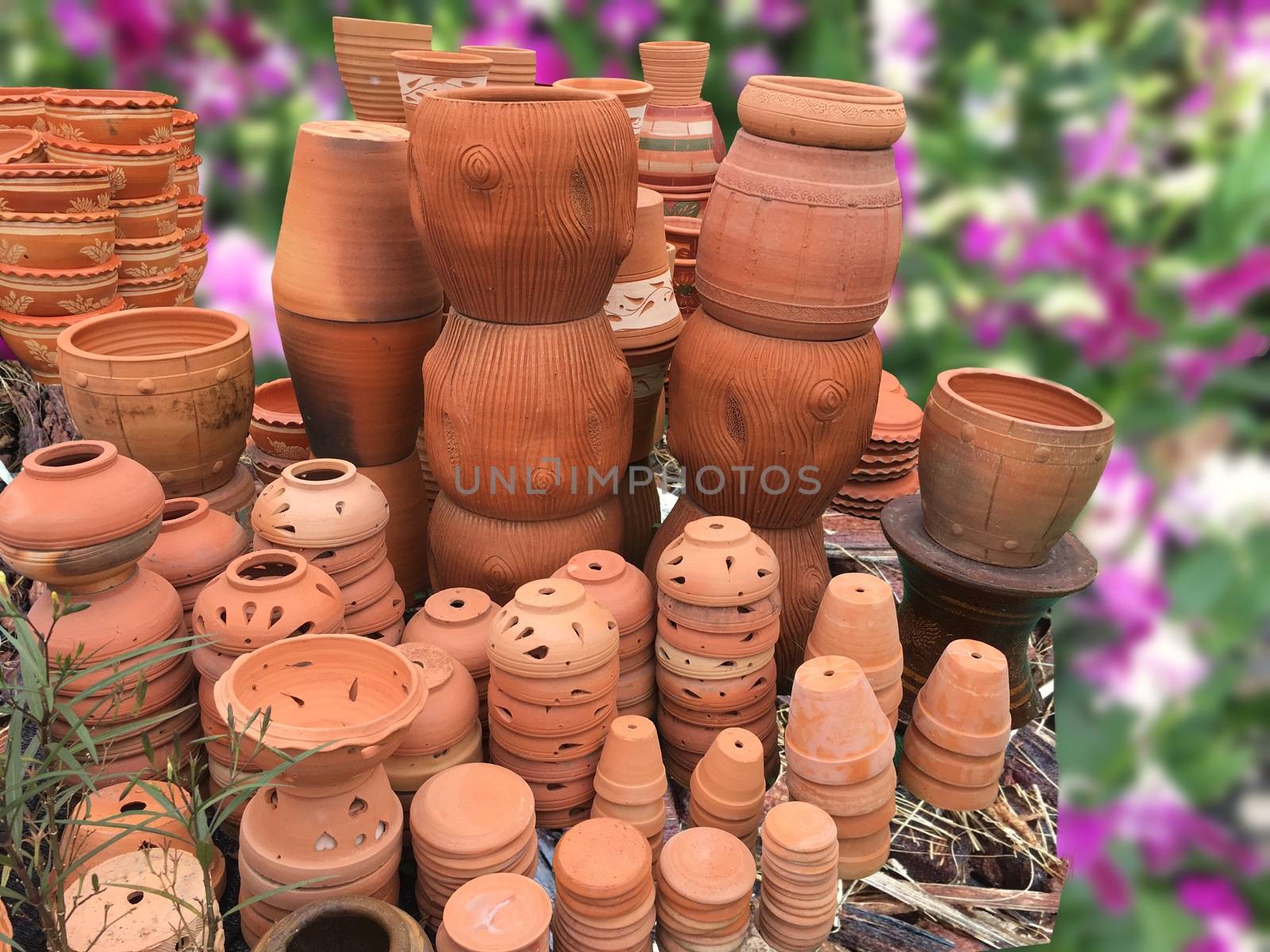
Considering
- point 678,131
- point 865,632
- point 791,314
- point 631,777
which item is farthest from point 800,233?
point 678,131

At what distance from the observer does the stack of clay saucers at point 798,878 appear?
180 centimetres

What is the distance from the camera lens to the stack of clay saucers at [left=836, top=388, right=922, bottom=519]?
329 centimetres

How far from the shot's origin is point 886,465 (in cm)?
334

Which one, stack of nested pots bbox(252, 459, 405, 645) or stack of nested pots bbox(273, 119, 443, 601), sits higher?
stack of nested pots bbox(273, 119, 443, 601)

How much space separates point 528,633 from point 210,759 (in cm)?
73

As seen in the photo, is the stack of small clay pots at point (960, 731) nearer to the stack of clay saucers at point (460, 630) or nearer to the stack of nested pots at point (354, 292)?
the stack of clay saucers at point (460, 630)

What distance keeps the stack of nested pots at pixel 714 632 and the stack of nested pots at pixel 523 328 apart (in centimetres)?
44

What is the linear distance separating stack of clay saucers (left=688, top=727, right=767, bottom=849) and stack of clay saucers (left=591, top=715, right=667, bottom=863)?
9 cm

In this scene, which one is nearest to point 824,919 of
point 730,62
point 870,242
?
point 870,242

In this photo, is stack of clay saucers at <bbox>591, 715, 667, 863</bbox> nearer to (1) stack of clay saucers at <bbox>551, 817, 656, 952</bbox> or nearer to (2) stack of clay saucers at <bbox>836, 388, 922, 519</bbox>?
(1) stack of clay saucers at <bbox>551, 817, 656, 952</bbox>

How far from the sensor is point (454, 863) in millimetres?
1714

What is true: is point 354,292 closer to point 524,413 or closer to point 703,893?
point 524,413

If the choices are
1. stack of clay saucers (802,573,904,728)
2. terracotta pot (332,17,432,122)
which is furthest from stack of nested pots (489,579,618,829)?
terracotta pot (332,17,432,122)

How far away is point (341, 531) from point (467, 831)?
754 millimetres
